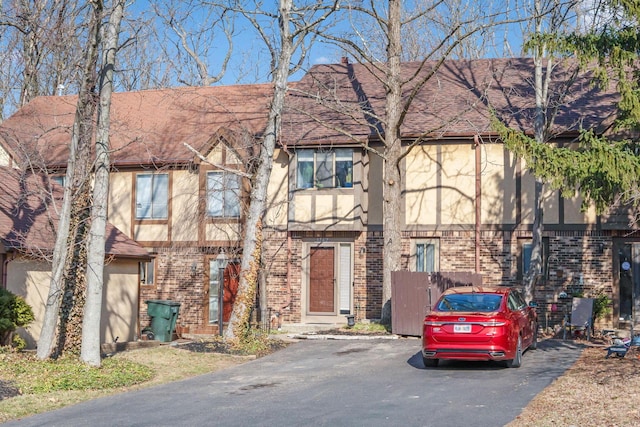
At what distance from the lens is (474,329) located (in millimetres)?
15188

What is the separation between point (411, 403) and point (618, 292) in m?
13.9

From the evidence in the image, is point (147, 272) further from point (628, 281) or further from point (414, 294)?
point (628, 281)

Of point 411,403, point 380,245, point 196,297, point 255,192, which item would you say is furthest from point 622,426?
point 196,297

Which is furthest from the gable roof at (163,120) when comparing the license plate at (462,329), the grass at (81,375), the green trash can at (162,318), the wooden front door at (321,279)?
the license plate at (462,329)

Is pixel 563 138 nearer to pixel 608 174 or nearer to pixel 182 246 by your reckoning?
pixel 608 174

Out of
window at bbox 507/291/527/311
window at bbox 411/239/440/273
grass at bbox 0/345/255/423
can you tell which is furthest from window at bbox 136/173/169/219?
window at bbox 507/291/527/311

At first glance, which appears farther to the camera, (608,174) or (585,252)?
(585,252)

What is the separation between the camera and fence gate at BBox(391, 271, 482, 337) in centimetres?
2177

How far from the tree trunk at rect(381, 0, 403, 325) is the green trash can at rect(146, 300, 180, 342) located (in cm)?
605

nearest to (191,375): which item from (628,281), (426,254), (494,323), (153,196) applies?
(494,323)

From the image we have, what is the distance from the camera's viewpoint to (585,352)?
18156 millimetres

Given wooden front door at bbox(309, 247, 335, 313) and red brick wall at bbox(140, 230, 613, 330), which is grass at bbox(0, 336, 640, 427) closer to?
red brick wall at bbox(140, 230, 613, 330)

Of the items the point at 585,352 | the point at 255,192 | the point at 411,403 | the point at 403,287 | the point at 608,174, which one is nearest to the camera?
the point at 411,403

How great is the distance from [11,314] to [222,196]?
10.0 meters
